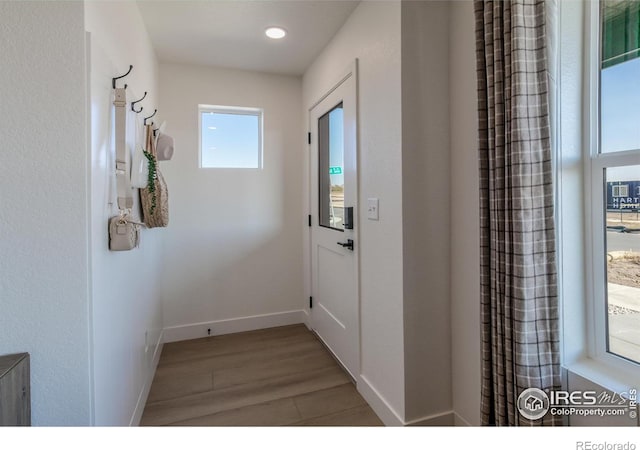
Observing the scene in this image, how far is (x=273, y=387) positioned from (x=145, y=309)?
998 mm

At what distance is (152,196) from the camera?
1877 mm

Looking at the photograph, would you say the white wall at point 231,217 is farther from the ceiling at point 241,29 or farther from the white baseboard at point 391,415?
the white baseboard at point 391,415

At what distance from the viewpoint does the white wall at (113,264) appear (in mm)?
1210

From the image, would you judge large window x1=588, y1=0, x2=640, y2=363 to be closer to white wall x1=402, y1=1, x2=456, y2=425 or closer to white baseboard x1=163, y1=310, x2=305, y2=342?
white wall x1=402, y1=1, x2=456, y2=425

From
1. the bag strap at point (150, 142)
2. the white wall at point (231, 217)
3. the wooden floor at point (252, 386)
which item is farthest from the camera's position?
the white wall at point (231, 217)

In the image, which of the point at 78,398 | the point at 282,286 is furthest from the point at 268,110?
the point at 78,398

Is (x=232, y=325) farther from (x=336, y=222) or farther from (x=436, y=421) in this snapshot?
(x=436, y=421)

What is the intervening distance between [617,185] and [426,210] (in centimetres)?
72

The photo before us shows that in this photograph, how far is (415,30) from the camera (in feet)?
5.16

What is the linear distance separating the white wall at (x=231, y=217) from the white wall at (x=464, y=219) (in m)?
1.80

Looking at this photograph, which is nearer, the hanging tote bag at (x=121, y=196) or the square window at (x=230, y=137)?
the hanging tote bag at (x=121, y=196)

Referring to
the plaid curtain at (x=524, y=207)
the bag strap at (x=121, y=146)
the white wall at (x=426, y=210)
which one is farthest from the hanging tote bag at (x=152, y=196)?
the plaid curtain at (x=524, y=207)

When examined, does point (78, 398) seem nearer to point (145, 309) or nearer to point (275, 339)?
point (145, 309)

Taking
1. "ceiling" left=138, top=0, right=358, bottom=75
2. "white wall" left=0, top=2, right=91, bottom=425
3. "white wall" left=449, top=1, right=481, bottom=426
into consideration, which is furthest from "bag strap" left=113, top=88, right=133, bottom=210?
"white wall" left=449, top=1, right=481, bottom=426
